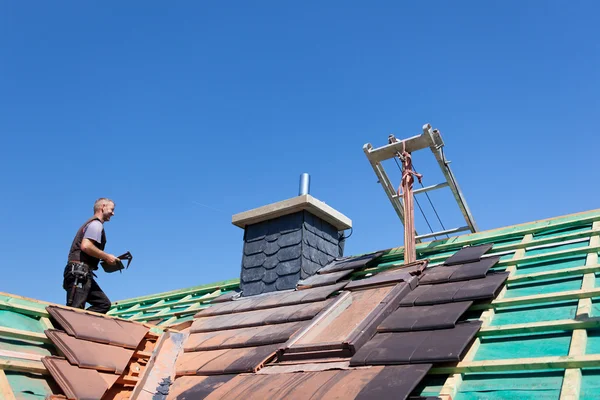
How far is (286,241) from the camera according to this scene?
23.1ft

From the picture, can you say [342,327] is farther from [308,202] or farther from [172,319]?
[172,319]

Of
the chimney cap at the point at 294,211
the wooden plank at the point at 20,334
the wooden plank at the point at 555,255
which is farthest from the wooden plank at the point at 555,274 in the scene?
the wooden plank at the point at 20,334

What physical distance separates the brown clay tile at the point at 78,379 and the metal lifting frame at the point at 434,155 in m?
4.13

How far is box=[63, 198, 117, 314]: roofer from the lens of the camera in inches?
221

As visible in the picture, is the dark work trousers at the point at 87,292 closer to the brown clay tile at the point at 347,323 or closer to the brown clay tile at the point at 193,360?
the brown clay tile at the point at 193,360

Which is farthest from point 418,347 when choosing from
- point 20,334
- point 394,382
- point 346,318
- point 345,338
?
point 20,334

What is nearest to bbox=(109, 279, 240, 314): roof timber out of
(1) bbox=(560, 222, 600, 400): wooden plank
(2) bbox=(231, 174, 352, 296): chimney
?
(2) bbox=(231, 174, 352, 296): chimney

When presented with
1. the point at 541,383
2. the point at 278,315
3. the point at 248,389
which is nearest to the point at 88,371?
the point at 248,389

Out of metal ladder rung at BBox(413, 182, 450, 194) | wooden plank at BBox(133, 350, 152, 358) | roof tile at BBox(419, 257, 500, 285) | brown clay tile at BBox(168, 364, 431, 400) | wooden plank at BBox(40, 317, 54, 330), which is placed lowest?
brown clay tile at BBox(168, 364, 431, 400)

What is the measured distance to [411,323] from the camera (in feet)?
13.4

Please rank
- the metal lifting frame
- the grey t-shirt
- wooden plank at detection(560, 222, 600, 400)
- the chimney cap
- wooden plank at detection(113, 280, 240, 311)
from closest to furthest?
1. wooden plank at detection(560, 222, 600, 400)
2. the grey t-shirt
3. the metal lifting frame
4. the chimney cap
5. wooden plank at detection(113, 280, 240, 311)

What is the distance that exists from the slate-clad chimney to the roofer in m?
1.83

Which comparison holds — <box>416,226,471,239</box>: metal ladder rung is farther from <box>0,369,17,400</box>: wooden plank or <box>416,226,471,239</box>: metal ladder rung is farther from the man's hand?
<box>0,369,17,400</box>: wooden plank

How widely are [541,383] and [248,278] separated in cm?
448
